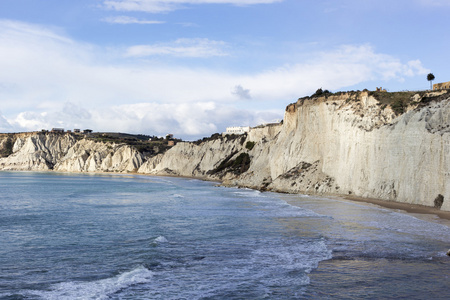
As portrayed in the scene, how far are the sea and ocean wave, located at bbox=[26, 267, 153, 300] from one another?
0.10 feet

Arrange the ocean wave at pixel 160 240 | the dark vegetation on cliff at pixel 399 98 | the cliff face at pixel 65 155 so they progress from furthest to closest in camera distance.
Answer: the cliff face at pixel 65 155 < the dark vegetation on cliff at pixel 399 98 < the ocean wave at pixel 160 240

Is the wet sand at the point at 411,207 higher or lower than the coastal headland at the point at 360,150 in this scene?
lower

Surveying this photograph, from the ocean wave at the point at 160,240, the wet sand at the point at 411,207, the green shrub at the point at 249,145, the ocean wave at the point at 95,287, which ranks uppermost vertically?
the green shrub at the point at 249,145

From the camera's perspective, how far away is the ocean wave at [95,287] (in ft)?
38.7

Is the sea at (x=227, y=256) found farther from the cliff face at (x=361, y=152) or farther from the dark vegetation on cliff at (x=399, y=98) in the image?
the dark vegetation on cliff at (x=399, y=98)

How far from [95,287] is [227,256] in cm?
572

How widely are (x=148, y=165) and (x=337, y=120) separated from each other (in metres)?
97.1

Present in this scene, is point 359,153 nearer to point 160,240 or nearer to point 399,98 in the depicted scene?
point 399,98

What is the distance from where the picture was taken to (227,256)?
16688 millimetres

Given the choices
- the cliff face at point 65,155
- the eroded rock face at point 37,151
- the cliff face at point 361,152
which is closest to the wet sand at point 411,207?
the cliff face at point 361,152

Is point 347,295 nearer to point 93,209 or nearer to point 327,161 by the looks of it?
point 93,209

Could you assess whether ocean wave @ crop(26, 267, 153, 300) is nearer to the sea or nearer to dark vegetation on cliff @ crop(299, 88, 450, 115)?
the sea

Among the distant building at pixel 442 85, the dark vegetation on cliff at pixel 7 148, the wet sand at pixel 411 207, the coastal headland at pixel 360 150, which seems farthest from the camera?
the dark vegetation on cliff at pixel 7 148

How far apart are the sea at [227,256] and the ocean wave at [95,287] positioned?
0.03 meters
